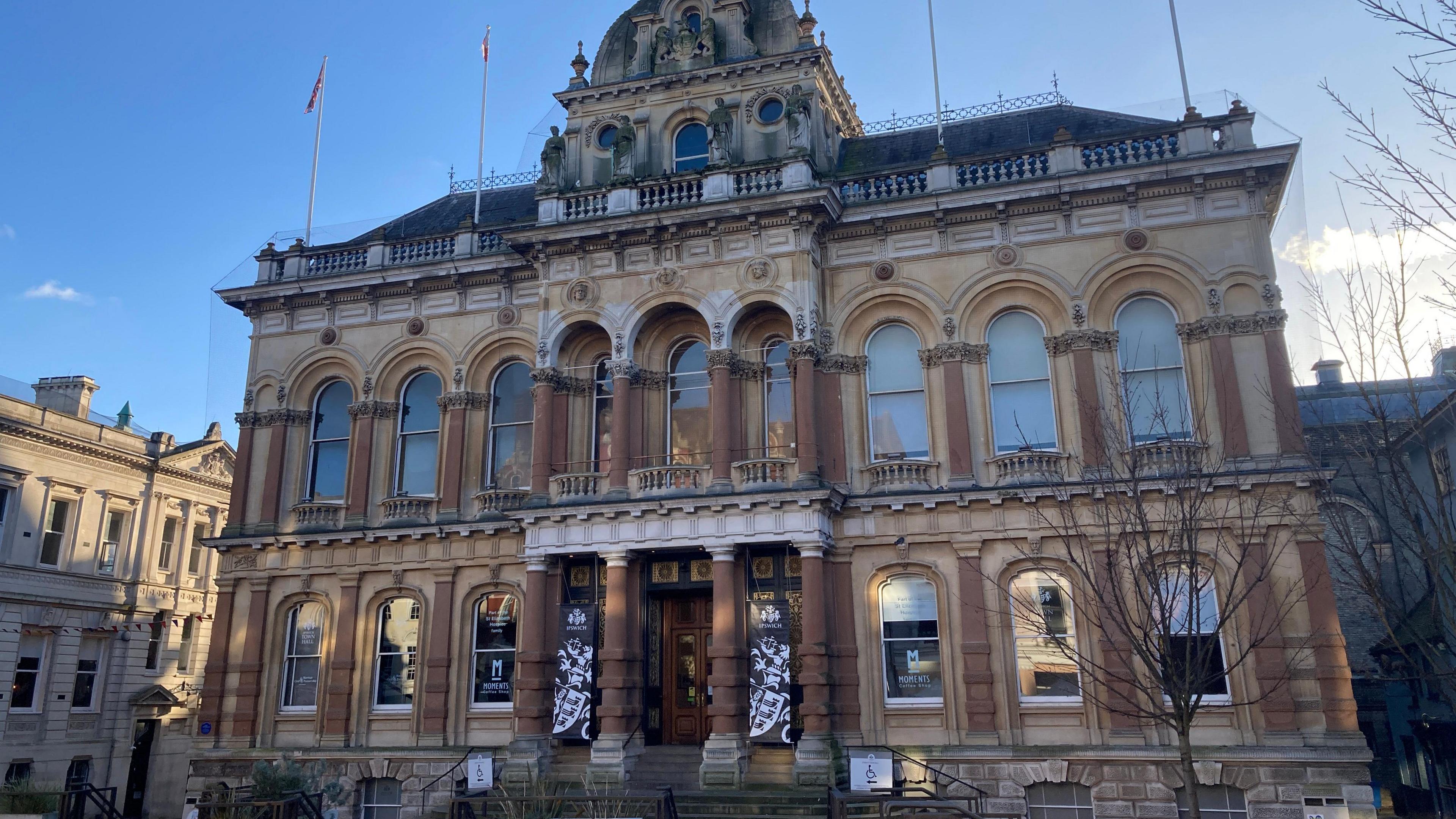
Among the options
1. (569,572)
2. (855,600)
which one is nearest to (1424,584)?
(855,600)

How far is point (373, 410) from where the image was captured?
84.4ft

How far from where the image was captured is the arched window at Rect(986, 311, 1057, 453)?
21672 millimetres

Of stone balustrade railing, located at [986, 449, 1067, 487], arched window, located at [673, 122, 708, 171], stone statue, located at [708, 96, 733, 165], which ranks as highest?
arched window, located at [673, 122, 708, 171]

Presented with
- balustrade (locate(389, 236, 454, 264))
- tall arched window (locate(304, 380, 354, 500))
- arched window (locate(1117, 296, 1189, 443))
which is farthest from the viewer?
balustrade (locate(389, 236, 454, 264))

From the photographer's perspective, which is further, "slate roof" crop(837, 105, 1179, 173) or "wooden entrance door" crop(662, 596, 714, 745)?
"slate roof" crop(837, 105, 1179, 173)

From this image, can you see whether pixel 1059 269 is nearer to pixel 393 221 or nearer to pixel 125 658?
pixel 393 221

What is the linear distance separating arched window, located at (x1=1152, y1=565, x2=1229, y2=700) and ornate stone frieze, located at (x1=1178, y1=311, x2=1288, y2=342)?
4691mm

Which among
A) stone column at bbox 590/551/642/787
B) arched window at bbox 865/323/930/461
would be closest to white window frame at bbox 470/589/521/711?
stone column at bbox 590/551/642/787

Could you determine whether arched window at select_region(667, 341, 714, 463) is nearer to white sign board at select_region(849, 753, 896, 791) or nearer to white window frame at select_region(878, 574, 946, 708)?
white window frame at select_region(878, 574, 946, 708)

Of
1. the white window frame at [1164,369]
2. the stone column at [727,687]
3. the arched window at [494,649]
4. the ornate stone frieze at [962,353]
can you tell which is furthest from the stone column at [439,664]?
the white window frame at [1164,369]

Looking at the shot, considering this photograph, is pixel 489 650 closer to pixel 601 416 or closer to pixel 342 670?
pixel 342 670

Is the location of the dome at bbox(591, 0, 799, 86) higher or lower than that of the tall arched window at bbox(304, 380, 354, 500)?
higher

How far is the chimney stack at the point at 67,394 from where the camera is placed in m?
33.7

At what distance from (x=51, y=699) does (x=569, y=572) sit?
18.5 meters
